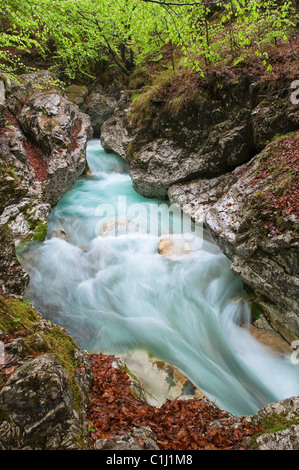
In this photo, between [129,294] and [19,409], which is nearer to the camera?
[19,409]

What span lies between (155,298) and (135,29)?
463 inches

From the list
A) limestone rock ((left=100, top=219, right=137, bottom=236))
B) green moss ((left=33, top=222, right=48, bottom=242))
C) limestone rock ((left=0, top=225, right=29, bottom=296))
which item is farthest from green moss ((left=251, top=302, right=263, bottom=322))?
green moss ((left=33, top=222, right=48, bottom=242))

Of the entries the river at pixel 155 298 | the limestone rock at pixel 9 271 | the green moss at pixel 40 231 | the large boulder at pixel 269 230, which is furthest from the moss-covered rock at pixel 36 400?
the green moss at pixel 40 231

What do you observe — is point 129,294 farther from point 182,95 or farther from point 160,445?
point 182,95

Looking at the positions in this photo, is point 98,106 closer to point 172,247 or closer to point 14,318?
point 172,247

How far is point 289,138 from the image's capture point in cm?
598

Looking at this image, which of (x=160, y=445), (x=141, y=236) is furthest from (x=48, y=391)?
(x=141, y=236)

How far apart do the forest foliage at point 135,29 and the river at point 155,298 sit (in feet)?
16.8

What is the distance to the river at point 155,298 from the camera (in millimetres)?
4996

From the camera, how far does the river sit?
5.00 metres

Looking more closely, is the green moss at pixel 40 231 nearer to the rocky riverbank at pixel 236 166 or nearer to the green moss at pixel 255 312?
the rocky riverbank at pixel 236 166

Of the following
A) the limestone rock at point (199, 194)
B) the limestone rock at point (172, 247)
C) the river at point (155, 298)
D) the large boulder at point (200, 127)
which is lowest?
the river at point (155, 298)

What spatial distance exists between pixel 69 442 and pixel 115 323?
3.82 metres

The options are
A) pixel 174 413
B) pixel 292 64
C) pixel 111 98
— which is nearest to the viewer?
pixel 174 413
